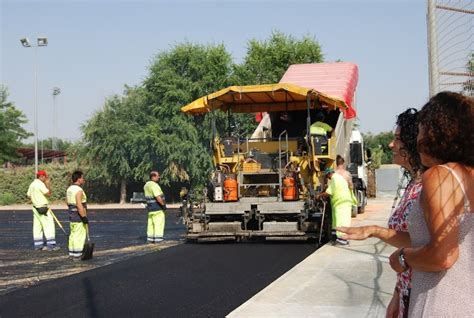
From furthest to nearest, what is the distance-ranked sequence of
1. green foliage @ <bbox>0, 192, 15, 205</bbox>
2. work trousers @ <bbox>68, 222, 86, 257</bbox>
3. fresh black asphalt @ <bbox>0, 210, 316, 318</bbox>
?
green foliage @ <bbox>0, 192, 15, 205</bbox> < work trousers @ <bbox>68, 222, 86, 257</bbox> < fresh black asphalt @ <bbox>0, 210, 316, 318</bbox>

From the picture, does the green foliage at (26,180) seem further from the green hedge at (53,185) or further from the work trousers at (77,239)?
the work trousers at (77,239)

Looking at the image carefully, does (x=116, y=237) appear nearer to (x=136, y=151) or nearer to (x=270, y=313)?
(x=270, y=313)

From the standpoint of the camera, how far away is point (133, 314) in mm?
7105

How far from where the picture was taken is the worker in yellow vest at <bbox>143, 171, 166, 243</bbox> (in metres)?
14.7

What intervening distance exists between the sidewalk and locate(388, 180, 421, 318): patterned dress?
3102 millimetres

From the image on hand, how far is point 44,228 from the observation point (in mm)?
13945

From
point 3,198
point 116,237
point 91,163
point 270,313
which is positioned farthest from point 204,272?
point 3,198

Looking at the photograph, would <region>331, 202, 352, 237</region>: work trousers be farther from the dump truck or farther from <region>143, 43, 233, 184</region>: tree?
<region>143, 43, 233, 184</region>: tree

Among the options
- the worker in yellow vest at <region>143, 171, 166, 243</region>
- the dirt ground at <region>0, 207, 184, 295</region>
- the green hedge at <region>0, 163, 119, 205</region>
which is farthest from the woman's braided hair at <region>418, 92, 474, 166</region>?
the green hedge at <region>0, 163, 119, 205</region>

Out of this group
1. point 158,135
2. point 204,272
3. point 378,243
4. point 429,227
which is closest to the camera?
point 429,227

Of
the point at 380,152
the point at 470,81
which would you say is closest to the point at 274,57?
the point at 380,152

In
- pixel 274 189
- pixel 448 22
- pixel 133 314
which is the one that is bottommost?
pixel 133 314

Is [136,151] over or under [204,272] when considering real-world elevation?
over

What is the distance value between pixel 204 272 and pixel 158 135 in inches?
1185
